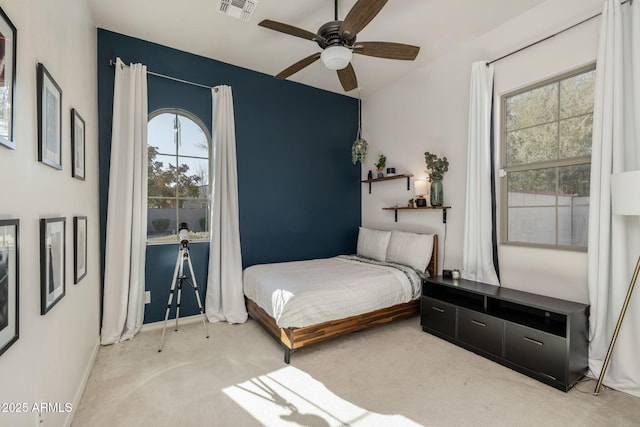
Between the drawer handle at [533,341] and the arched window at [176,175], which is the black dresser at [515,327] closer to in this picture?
the drawer handle at [533,341]

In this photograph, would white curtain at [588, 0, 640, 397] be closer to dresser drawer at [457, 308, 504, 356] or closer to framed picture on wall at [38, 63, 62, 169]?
dresser drawer at [457, 308, 504, 356]

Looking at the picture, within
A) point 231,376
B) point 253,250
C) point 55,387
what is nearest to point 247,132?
point 253,250

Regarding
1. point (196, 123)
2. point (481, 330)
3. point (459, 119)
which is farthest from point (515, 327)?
point (196, 123)

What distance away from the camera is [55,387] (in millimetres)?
1543

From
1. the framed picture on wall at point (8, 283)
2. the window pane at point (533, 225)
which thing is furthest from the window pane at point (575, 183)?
the framed picture on wall at point (8, 283)

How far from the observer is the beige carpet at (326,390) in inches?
72.6

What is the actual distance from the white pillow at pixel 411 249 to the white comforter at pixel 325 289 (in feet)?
0.58

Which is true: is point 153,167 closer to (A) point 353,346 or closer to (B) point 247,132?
(B) point 247,132

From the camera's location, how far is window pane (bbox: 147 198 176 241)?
3371mm

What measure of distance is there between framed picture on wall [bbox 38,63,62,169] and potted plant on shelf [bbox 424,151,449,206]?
337cm

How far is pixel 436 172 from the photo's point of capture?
3592 mm

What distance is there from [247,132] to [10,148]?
9.46ft

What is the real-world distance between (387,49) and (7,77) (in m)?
2.32

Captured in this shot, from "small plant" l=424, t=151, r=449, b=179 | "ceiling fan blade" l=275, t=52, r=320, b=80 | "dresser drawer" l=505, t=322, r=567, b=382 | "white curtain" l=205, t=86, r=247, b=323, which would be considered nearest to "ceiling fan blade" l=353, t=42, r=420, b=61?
"ceiling fan blade" l=275, t=52, r=320, b=80
